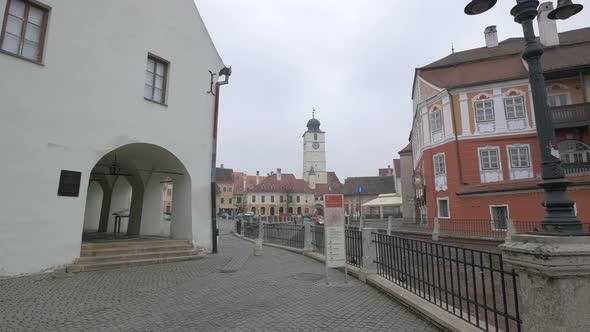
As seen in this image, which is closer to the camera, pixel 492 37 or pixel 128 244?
pixel 128 244

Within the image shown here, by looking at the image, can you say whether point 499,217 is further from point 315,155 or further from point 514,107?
point 315,155

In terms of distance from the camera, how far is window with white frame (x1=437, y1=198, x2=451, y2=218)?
23.9 metres

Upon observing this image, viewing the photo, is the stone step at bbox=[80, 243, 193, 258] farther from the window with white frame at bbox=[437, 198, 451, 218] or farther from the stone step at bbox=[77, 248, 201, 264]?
the window with white frame at bbox=[437, 198, 451, 218]

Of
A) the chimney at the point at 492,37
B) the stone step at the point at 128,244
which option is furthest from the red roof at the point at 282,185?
the stone step at the point at 128,244

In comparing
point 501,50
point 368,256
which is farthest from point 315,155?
point 368,256

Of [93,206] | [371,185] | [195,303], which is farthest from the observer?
[371,185]

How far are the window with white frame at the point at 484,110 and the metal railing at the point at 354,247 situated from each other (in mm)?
19134

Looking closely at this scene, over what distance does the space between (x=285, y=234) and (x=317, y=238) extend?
4.15 m

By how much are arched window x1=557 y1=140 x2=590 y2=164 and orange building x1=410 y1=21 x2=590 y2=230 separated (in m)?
0.05

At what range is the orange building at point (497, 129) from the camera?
21016 millimetres

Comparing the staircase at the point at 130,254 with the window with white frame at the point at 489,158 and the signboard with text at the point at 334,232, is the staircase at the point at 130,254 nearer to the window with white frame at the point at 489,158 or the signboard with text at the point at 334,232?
the signboard with text at the point at 334,232

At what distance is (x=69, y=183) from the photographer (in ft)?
30.2

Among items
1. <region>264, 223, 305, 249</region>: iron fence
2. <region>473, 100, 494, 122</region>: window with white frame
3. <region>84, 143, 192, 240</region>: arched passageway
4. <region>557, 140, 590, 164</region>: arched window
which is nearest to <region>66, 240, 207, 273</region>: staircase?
<region>84, 143, 192, 240</region>: arched passageway

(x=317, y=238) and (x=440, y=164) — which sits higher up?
(x=440, y=164)
